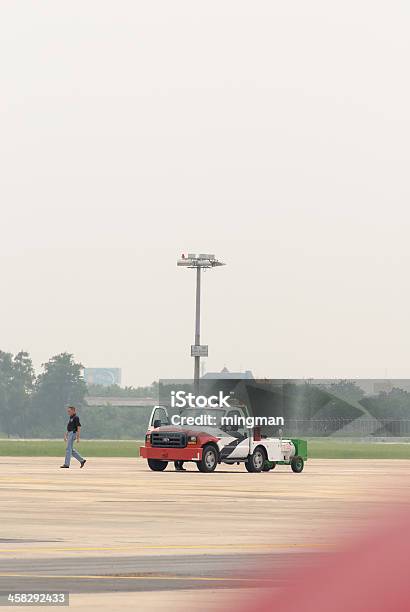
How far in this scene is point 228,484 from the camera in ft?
117

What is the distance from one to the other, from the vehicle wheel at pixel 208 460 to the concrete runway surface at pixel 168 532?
4851 millimetres

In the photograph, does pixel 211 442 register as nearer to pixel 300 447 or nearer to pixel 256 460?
pixel 256 460

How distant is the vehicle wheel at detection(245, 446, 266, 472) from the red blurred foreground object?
1706 inches

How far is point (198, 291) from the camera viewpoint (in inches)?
3356

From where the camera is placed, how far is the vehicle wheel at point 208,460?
43281mm

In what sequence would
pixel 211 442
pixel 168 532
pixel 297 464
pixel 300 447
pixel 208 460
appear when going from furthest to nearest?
1. pixel 300 447
2. pixel 297 464
3. pixel 208 460
4. pixel 211 442
5. pixel 168 532

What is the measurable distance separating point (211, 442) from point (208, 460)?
0.55m

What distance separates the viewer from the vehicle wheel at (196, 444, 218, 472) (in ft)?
142

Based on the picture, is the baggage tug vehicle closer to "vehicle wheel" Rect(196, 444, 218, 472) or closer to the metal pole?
"vehicle wheel" Rect(196, 444, 218, 472)

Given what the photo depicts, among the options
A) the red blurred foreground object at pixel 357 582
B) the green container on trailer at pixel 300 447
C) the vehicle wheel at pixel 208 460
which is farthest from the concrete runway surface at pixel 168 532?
the green container on trailer at pixel 300 447

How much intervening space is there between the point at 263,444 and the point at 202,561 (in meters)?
30.3

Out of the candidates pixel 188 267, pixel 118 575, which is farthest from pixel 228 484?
pixel 188 267

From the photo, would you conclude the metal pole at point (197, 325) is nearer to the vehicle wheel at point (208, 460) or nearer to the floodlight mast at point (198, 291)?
the floodlight mast at point (198, 291)

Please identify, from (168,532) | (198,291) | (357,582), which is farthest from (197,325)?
(357,582)
